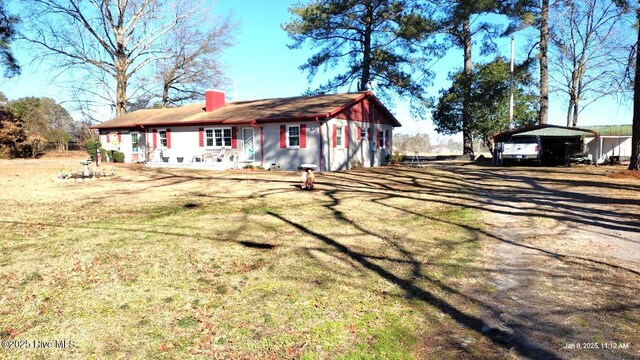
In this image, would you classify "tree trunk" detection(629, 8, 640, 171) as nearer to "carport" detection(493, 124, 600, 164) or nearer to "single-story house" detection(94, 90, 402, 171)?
"carport" detection(493, 124, 600, 164)

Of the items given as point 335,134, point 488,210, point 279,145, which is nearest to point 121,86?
point 279,145

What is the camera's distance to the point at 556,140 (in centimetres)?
2523

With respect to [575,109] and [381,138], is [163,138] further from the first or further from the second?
[575,109]

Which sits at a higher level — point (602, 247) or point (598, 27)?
point (598, 27)

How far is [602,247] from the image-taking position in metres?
5.95

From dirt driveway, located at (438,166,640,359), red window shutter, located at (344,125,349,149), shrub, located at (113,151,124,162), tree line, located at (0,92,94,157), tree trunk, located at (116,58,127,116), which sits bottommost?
dirt driveway, located at (438,166,640,359)

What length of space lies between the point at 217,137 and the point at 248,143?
2132 mm

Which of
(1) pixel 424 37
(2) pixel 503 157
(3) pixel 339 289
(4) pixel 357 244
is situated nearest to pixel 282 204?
(4) pixel 357 244

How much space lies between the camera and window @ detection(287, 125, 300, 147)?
19797mm

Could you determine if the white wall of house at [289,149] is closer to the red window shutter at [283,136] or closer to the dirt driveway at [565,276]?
the red window shutter at [283,136]

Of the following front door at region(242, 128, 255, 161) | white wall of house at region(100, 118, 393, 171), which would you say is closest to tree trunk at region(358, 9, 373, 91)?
white wall of house at region(100, 118, 393, 171)

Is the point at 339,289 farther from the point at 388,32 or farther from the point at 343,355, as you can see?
the point at 388,32

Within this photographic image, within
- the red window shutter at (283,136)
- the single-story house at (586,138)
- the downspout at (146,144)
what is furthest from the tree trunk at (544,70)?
the downspout at (146,144)

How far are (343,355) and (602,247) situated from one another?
4981mm
